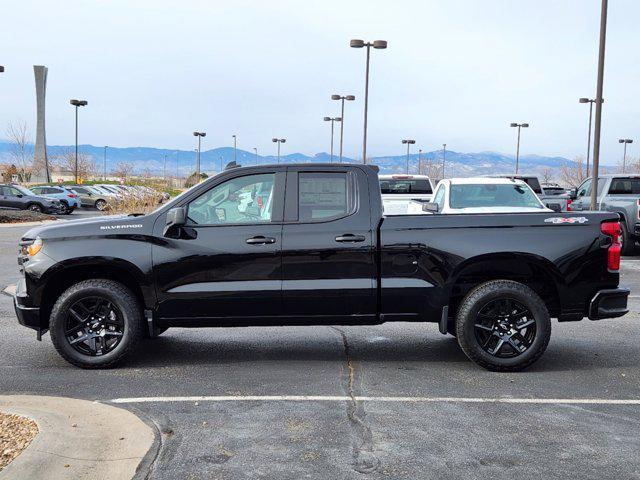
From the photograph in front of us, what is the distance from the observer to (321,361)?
7426 millimetres

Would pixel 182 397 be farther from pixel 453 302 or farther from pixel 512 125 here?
pixel 512 125

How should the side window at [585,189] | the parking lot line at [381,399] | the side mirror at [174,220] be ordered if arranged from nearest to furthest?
the parking lot line at [381,399]
the side mirror at [174,220]
the side window at [585,189]

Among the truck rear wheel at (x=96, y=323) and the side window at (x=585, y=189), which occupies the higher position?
the side window at (x=585, y=189)

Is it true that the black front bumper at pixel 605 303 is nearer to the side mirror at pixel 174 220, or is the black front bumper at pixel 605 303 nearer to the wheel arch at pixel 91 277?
the side mirror at pixel 174 220

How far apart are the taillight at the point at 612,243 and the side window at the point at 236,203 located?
10.2 feet

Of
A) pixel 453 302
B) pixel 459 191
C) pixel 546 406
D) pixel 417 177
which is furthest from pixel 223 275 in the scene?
pixel 417 177

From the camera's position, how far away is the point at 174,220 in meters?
6.78

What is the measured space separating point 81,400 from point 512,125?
251ft

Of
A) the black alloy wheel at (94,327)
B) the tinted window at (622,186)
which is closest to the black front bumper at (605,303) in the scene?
the black alloy wheel at (94,327)

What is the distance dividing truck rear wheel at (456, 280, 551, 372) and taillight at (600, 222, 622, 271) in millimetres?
764

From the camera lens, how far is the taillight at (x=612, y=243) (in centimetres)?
698

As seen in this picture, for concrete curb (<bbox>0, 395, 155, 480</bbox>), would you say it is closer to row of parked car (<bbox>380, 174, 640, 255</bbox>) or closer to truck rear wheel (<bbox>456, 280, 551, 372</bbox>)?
truck rear wheel (<bbox>456, 280, 551, 372</bbox>)

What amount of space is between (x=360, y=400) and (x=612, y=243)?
2882mm

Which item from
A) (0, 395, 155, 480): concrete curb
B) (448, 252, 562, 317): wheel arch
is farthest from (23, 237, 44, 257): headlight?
(448, 252, 562, 317): wheel arch
